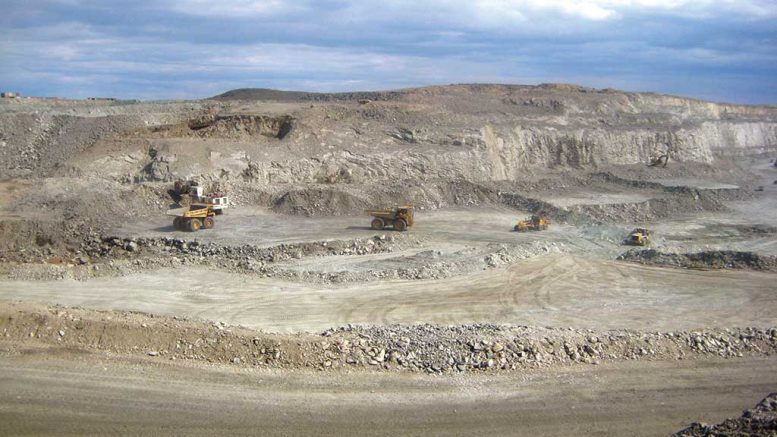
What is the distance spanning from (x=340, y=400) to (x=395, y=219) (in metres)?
16.5

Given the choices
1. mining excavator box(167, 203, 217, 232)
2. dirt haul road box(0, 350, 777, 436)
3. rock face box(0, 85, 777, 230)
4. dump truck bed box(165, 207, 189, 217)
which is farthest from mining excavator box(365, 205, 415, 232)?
dirt haul road box(0, 350, 777, 436)

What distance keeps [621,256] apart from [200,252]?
16214 millimetres

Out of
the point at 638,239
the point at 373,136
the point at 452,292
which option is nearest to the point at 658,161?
the point at 373,136

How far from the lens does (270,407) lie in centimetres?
1180

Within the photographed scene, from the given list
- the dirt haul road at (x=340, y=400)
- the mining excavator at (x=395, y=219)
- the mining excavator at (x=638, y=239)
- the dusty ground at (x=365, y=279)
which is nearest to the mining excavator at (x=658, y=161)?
the dusty ground at (x=365, y=279)

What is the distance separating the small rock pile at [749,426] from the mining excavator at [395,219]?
19.1 m

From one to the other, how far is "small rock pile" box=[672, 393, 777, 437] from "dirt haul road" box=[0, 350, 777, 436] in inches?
89.9

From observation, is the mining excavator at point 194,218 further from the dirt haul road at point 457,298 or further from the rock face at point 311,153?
the dirt haul road at point 457,298

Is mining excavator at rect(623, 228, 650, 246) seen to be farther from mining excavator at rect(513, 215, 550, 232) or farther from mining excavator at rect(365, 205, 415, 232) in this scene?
mining excavator at rect(365, 205, 415, 232)

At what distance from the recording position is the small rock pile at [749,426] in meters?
8.66

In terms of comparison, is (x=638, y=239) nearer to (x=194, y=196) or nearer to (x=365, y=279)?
(x=365, y=279)

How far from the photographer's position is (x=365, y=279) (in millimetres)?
21594

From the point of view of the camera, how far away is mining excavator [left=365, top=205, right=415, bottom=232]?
28172 mm

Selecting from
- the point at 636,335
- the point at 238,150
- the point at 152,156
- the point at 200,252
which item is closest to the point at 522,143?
the point at 238,150
